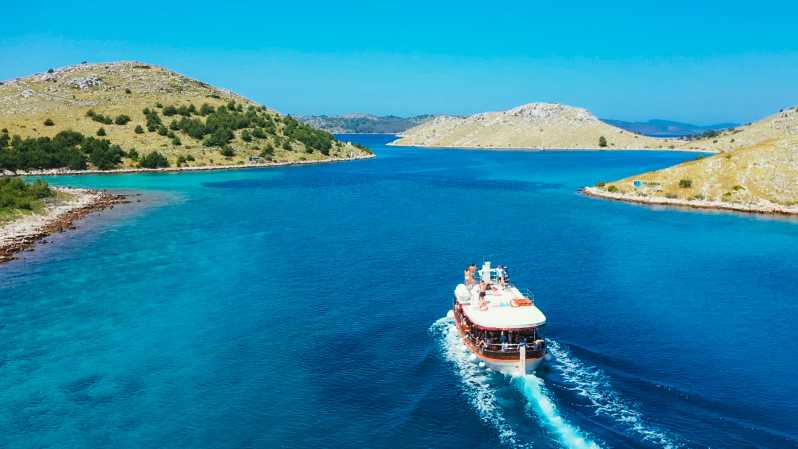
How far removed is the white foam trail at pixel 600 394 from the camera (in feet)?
102

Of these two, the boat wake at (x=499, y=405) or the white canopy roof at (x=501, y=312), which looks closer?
the boat wake at (x=499, y=405)

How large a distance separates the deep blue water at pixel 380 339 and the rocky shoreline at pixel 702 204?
1462 cm

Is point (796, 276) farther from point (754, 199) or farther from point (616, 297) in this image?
point (754, 199)

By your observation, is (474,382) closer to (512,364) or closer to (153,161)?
(512,364)

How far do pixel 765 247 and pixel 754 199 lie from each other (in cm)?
3852

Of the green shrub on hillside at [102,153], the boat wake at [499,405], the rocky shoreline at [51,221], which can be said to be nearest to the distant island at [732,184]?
the boat wake at [499,405]

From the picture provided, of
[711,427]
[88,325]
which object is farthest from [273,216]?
[711,427]

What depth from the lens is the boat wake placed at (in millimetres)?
31125

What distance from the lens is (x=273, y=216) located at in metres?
102

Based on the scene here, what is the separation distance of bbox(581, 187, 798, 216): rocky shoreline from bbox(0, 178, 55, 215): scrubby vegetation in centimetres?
10646

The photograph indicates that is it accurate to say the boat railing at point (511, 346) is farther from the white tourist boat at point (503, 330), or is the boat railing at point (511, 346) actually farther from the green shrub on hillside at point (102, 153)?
the green shrub on hillside at point (102, 153)

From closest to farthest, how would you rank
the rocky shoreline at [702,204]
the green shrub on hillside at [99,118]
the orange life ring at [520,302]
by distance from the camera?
the orange life ring at [520,302] → the rocky shoreline at [702,204] → the green shrub on hillside at [99,118]

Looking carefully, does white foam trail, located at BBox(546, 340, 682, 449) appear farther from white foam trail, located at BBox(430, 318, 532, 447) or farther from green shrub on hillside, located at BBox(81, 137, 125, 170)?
green shrub on hillside, located at BBox(81, 137, 125, 170)

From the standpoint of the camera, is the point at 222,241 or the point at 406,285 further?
the point at 222,241
